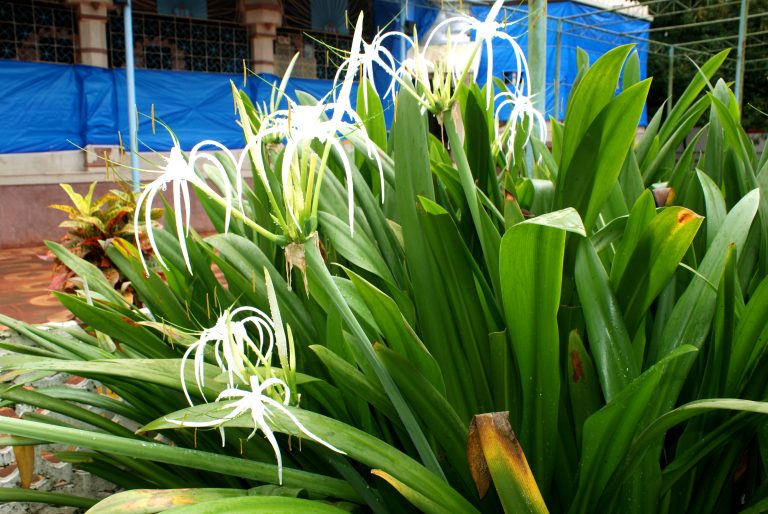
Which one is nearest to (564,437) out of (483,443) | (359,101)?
(483,443)

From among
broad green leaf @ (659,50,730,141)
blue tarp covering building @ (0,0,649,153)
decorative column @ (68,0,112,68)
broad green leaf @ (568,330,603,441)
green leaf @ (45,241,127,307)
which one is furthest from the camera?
decorative column @ (68,0,112,68)

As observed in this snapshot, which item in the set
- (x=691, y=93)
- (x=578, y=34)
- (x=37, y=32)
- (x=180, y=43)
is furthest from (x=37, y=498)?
(x=578, y=34)

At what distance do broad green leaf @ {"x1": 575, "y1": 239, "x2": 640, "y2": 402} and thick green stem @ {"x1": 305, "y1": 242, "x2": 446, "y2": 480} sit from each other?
0.22 meters

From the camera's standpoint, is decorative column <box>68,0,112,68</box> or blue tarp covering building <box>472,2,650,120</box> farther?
blue tarp covering building <box>472,2,650,120</box>

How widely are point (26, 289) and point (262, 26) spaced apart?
448cm

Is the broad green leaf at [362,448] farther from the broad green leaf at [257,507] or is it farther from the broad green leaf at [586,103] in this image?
the broad green leaf at [586,103]

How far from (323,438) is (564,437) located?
34 centimetres

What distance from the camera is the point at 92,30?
7.39 m

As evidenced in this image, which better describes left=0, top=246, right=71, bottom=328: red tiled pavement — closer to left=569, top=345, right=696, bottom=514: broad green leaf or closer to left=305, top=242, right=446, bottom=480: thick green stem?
left=305, top=242, right=446, bottom=480: thick green stem

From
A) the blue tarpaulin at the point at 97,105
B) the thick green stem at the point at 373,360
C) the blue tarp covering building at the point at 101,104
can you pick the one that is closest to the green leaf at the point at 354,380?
the thick green stem at the point at 373,360

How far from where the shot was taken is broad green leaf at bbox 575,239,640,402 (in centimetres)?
87

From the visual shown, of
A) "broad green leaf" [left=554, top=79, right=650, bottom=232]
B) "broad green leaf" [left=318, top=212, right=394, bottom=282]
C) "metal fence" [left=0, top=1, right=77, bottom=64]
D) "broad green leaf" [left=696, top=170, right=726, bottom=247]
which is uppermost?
"metal fence" [left=0, top=1, right=77, bottom=64]

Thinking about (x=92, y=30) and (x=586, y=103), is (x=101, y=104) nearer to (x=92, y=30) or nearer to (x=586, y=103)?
(x=92, y=30)

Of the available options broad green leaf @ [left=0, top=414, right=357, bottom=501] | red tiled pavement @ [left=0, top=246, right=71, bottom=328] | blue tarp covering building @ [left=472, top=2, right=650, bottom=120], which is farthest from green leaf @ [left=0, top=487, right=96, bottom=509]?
blue tarp covering building @ [left=472, top=2, right=650, bottom=120]
